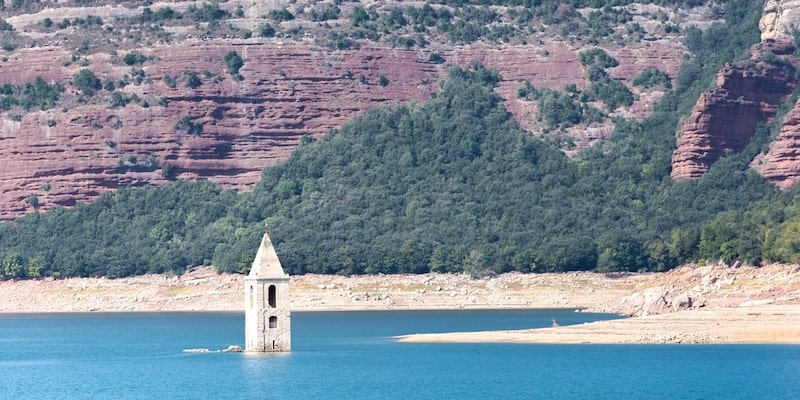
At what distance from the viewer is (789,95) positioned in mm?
186250

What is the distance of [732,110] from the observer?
184 metres

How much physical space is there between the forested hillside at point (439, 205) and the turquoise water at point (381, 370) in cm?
3598

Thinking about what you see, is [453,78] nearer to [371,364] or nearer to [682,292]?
[682,292]

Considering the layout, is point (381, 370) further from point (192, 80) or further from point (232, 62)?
point (232, 62)

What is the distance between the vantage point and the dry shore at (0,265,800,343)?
5098 inches

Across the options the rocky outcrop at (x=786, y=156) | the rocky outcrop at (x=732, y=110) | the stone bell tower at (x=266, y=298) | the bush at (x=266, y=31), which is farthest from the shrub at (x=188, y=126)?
the stone bell tower at (x=266, y=298)

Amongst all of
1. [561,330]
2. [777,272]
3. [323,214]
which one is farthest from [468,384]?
[323,214]

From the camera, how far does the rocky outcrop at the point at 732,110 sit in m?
182

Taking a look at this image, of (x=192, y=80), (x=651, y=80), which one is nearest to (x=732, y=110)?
(x=651, y=80)

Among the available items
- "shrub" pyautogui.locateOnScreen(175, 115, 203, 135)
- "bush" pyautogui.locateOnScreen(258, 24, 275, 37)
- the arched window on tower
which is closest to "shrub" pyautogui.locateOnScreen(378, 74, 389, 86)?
"bush" pyautogui.locateOnScreen(258, 24, 275, 37)

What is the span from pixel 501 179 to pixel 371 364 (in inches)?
3237

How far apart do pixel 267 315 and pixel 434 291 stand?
68962mm

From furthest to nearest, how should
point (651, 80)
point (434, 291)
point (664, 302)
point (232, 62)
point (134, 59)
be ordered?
point (651, 80), point (134, 59), point (232, 62), point (434, 291), point (664, 302)

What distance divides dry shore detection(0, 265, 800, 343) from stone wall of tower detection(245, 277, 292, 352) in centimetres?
2262
